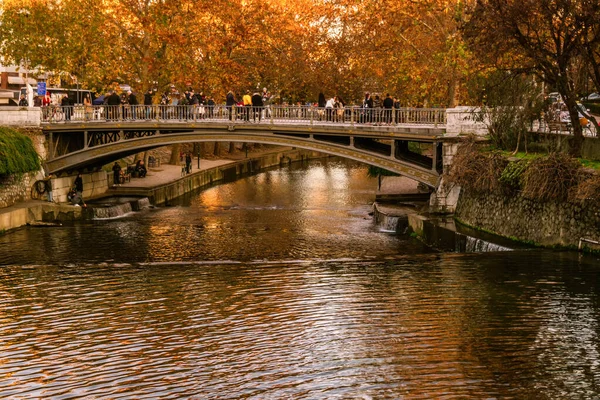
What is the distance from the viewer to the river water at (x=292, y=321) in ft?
53.5

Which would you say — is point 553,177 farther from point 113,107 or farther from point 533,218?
point 113,107

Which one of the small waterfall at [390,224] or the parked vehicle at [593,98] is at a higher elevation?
the parked vehicle at [593,98]

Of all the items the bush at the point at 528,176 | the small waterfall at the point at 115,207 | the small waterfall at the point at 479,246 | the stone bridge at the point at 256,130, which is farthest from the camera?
the small waterfall at the point at 115,207

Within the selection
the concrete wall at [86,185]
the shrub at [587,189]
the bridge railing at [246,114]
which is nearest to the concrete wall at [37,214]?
the concrete wall at [86,185]

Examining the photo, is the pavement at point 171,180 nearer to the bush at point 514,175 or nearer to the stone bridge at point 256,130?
the stone bridge at point 256,130

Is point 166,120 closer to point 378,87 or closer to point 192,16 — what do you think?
point 192,16

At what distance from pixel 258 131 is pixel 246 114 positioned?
2.85 ft

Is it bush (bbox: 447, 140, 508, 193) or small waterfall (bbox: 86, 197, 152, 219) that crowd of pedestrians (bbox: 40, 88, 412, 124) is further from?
bush (bbox: 447, 140, 508, 193)

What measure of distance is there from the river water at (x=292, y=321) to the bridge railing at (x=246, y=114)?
6117 mm

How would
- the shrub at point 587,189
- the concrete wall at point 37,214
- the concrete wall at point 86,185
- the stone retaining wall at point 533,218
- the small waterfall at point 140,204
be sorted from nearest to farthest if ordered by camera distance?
the shrub at point 587,189, the stone retaining wall at point 533,218, the concrete wall at point 37,214, the concrete wall at point 86,185, the small waterfall at point 140,204

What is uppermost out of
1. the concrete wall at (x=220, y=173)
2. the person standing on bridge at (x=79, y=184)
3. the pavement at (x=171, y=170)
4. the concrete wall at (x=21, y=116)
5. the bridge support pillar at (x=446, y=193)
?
the concrete wall at (x=21, y=116)

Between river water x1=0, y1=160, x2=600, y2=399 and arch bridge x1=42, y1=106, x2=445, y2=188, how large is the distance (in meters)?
5.16

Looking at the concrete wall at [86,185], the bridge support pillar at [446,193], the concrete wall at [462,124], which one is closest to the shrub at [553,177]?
the bridge support pillar at [446,193]

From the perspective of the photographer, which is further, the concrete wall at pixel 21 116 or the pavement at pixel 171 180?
the concrete wall at pixel 21 116
